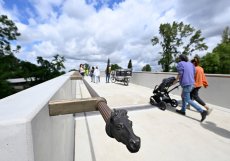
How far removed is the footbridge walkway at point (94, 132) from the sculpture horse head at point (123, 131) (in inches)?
15.2

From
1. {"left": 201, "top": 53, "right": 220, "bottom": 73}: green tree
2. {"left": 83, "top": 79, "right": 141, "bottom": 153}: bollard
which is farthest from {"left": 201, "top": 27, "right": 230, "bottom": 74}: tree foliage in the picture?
{"left": 83, "top": 79, "right": 141, "bottom": 153}: bollard


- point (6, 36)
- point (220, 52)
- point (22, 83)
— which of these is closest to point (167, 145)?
point (6, 36)

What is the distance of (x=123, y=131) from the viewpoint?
0.73 m

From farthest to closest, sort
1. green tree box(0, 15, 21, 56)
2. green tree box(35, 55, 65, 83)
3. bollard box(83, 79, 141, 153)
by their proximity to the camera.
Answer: green tree box(35, 55, 65, 83) < green tree box(0, 15, 21, 56) < bollard box(83, 79, 141, 153)

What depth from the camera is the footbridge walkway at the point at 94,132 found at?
0.77 m

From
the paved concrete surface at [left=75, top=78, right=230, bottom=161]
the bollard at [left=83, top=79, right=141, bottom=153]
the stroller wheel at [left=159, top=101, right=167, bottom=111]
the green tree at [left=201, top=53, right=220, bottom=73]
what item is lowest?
the paved concrete surface at [left=75, top=78, right=230, bottom=161]

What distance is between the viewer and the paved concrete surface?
9.73 ft

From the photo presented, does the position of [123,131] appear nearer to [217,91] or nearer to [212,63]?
[217,91]

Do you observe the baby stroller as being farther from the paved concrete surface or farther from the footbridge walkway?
the paved concrete surface

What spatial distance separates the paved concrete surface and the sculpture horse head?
7.78 feet

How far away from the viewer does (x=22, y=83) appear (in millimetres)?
55938

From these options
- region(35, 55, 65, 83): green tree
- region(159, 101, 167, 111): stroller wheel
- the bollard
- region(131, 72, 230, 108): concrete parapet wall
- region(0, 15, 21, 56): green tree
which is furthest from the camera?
region(35, 55, 65, 83): green tree

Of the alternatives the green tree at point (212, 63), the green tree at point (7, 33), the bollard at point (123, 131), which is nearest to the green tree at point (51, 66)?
the green tree at point (7, 33)

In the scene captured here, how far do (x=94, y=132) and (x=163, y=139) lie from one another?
1599mm
